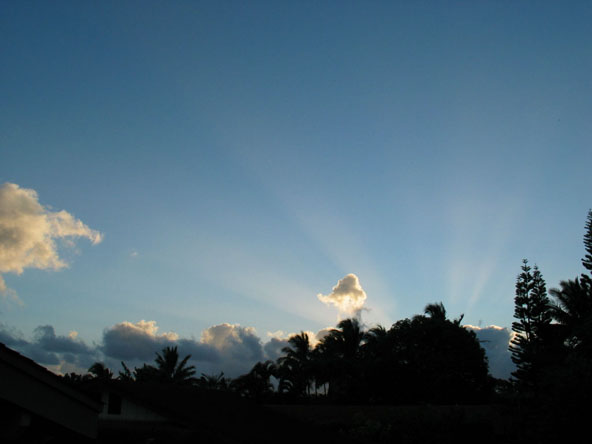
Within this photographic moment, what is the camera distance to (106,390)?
1634 centimetres

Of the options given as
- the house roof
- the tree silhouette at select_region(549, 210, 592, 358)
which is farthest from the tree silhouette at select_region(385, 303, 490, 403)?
the house roof

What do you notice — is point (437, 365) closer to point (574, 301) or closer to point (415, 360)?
point (415, 360)

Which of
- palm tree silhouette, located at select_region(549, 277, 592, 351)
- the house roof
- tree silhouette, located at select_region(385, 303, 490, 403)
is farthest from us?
tree silhouette, located at select_region(385, 303, 490, 403)

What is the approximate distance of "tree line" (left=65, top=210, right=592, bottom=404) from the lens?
36.1 metres

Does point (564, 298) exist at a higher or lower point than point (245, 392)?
higher

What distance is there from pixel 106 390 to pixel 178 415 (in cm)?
320

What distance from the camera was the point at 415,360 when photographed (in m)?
44.4

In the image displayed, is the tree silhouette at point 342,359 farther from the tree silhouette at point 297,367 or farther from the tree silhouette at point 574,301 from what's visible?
the tree silhouette at point 574,301

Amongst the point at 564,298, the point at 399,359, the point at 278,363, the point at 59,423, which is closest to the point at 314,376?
the point at 278,363

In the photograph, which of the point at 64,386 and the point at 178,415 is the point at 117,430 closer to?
the point at 178,415

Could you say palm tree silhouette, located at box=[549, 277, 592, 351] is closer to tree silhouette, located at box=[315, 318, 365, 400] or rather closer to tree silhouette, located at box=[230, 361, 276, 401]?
tree silhouette, located at box=[315, 318, 365, 400]

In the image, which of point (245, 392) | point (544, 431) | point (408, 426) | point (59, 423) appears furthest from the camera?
point (245, 392)

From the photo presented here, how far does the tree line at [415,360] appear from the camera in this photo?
3612cm

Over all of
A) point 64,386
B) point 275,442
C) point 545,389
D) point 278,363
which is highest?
point 278,363
